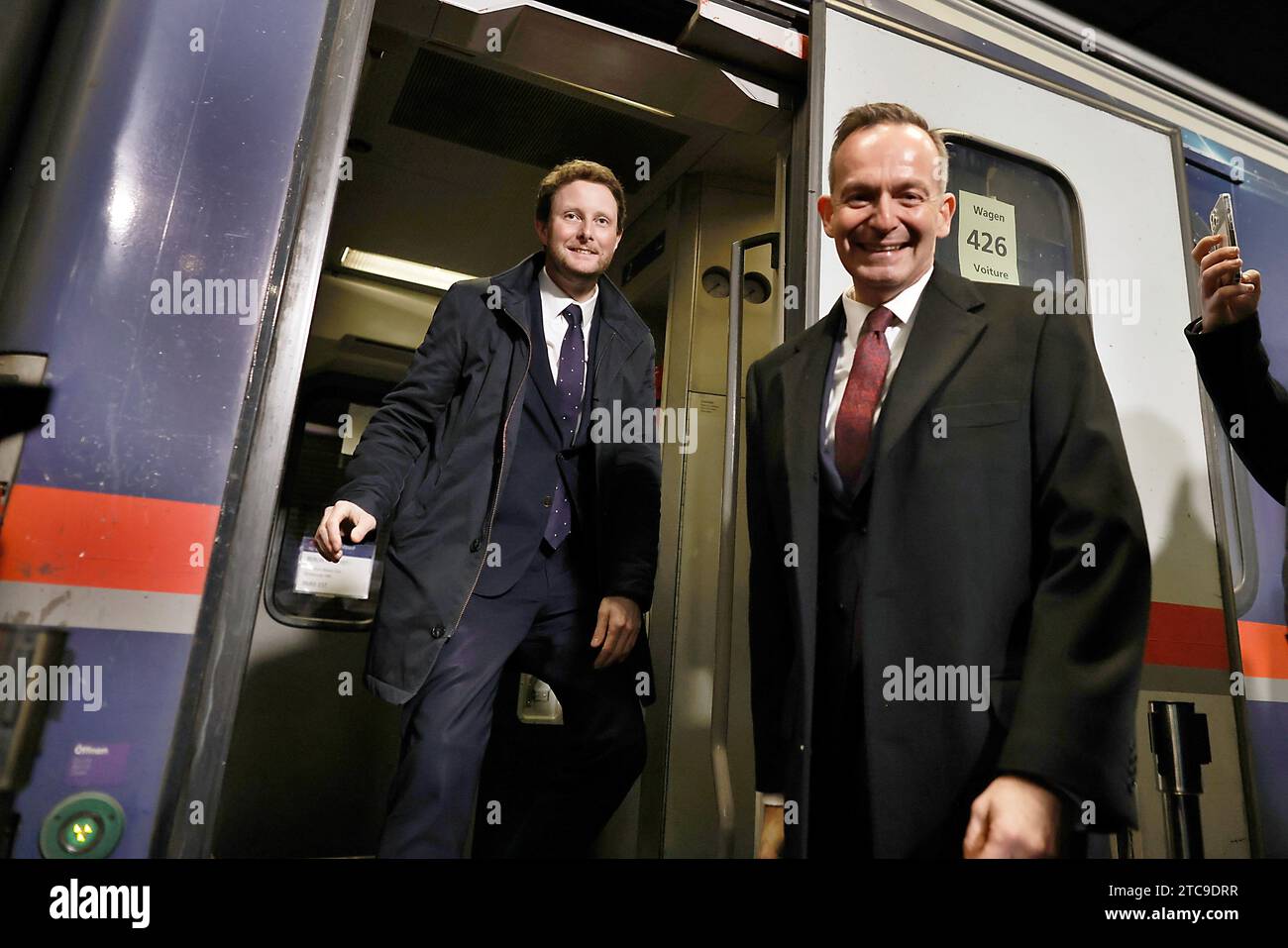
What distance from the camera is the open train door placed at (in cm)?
203

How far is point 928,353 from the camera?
1.46m

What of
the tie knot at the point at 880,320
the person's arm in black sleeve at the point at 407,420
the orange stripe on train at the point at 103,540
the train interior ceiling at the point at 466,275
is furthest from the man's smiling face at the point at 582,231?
the orange stripe on train at the point at 103,540

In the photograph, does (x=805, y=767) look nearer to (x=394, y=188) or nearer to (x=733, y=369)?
(x=733, y=369)

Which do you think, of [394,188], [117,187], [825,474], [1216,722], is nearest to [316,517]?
[394,188]

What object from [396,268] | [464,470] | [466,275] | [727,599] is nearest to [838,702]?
[727,599]

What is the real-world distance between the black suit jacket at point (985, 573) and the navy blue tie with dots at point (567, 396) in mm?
549

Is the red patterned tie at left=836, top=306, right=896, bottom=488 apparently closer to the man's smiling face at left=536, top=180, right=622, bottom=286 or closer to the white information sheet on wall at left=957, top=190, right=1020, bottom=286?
the white information sheet on wall at left=957, top=190, right=1020, bottom=286

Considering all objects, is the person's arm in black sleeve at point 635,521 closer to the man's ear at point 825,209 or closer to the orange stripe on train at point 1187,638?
the man's ear at point 825,209

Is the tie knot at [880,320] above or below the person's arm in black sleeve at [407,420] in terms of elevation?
above

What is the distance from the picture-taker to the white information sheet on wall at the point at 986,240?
6.80ft

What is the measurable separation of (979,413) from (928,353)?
155 mm

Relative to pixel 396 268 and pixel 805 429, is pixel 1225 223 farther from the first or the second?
pixel 396 268
